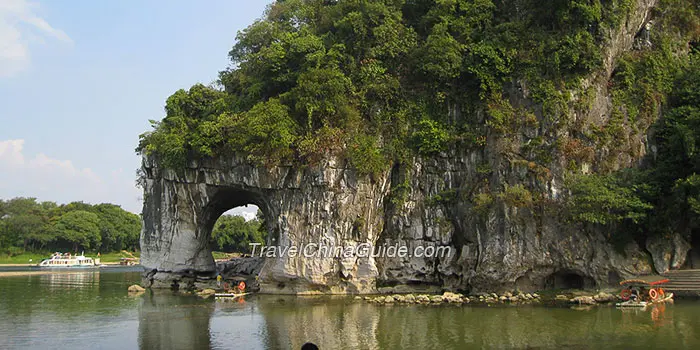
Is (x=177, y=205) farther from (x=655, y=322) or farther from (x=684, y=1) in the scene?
(x=684, y=1)

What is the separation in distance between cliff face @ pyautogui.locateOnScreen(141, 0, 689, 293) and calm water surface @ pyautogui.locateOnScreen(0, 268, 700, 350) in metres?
3.14

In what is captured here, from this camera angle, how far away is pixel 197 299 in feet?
90.9

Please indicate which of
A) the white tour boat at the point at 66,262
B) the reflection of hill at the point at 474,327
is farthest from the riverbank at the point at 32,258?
the reflection of hill at the point at 474,327

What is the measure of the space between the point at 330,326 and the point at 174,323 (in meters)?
5.78

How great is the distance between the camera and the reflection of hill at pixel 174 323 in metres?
16.8

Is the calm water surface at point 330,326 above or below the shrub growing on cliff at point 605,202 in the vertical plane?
below

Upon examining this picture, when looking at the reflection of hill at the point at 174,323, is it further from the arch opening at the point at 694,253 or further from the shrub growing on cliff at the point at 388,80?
the arch opening at the point at 694,253

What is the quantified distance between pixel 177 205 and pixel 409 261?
1384cm

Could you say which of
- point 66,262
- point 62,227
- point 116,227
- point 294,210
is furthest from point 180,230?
point 116,227

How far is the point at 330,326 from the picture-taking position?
19.2 metres

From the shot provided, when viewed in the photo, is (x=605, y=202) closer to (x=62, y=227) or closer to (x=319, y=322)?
(x=319, y=322)

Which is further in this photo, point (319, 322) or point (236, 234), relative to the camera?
point (236, 234)

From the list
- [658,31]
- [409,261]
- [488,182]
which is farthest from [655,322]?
[658,31]

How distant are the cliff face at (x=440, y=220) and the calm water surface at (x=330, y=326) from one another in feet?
10.3
